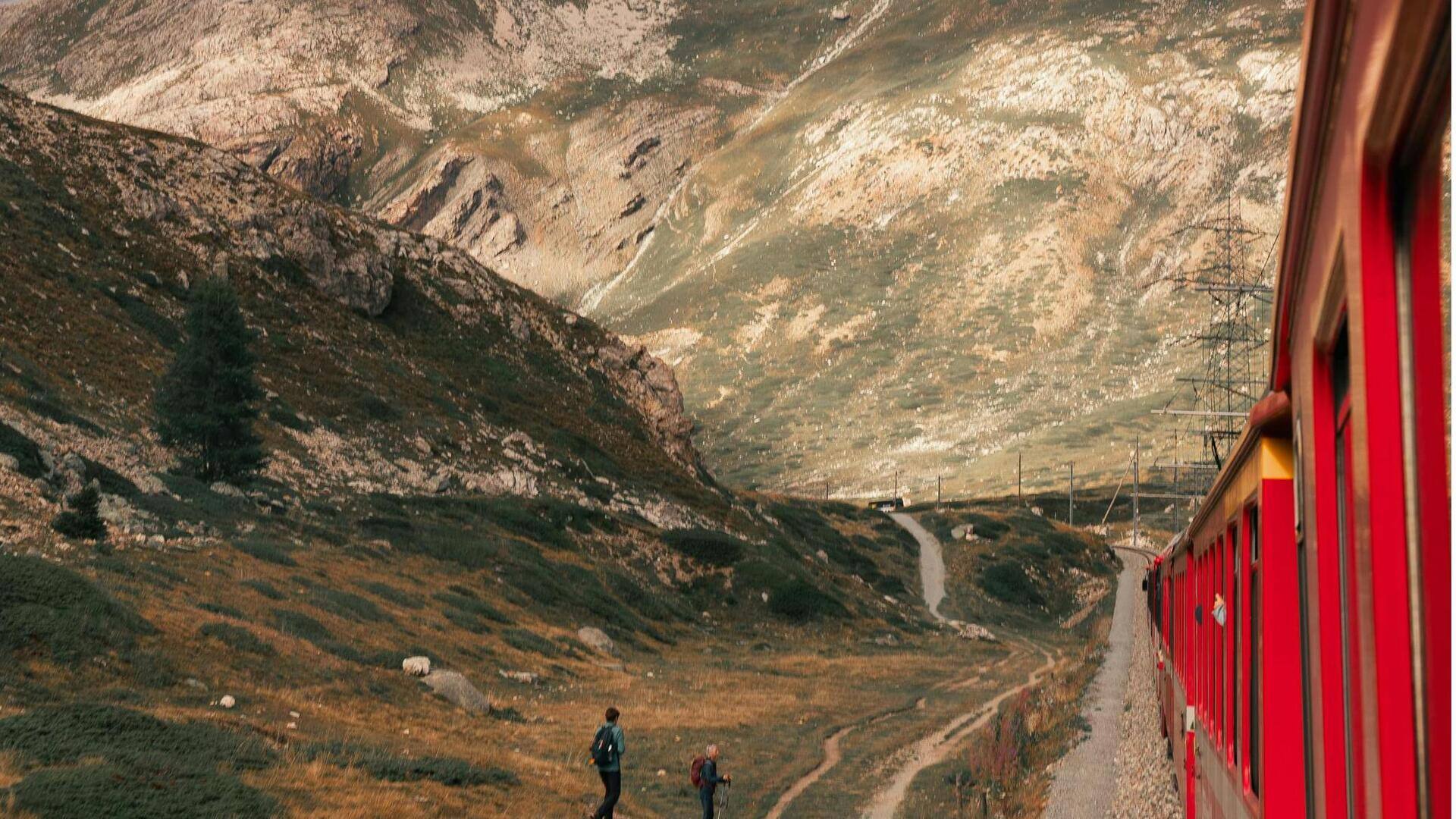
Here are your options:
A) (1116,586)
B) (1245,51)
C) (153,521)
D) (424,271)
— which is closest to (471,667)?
(153,521)

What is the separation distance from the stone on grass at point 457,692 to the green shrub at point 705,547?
24.9 meters

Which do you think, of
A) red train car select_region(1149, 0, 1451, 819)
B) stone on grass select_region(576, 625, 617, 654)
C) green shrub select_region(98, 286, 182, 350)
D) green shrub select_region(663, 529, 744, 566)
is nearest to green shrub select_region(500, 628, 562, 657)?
stone on grass select_region(576, 625, 617, 654)

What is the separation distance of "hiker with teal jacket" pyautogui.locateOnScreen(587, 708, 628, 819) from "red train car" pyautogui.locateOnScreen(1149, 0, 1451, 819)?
13.0 meters

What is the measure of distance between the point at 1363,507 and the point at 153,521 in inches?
1308

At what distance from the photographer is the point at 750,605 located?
50.2 metres

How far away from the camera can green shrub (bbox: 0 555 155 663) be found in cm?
1994

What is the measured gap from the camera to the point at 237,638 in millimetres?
25016

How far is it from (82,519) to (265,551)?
6409mm

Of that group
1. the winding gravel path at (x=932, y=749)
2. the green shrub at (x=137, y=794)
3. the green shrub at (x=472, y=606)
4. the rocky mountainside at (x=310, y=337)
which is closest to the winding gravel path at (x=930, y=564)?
the rocky mountainside at (x=310, y=337)

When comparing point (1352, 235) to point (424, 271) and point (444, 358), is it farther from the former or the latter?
point (424, 271)

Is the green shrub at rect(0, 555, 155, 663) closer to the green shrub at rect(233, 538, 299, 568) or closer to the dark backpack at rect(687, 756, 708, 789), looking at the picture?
the dark backpack at rect(687, 756, 708, 789)

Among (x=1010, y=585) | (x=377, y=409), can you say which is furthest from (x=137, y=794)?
(x=1010, y=585)

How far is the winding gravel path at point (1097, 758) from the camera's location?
1858cm

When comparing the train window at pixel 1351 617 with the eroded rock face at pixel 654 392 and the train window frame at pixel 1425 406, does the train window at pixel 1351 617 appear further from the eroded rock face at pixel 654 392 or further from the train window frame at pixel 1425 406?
the eroded rock face at pixel 654 392
